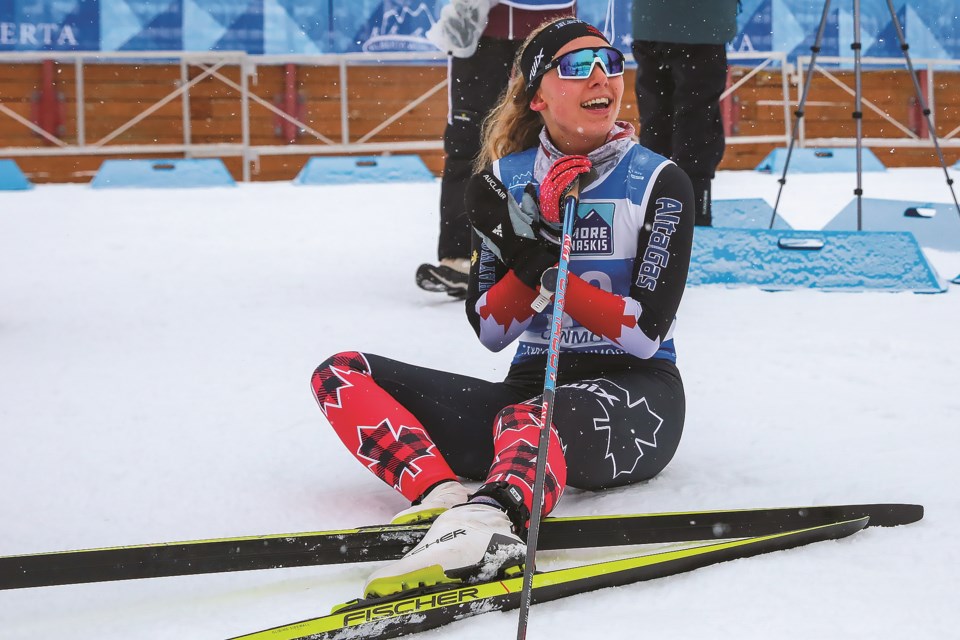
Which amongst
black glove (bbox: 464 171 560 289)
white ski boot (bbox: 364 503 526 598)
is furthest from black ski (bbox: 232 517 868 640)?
black glove (bbox: 464 171 560 289)

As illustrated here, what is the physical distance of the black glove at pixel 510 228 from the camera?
6.83ft

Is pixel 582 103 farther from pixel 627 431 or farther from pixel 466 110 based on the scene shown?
pixel 466 110

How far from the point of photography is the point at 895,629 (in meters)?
1.58

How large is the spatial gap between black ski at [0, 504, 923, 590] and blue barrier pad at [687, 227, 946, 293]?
2.84 metres

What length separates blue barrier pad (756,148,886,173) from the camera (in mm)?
11367

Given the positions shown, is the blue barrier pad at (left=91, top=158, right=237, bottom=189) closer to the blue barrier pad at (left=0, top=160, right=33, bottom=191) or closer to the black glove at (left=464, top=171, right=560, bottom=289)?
the blue barrier pad at (left=0, top=160, right=33, bottom=191)

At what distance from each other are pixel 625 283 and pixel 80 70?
10.4 meters

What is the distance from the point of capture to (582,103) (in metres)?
2.19

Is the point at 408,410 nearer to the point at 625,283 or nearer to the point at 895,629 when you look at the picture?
the point at 625,283

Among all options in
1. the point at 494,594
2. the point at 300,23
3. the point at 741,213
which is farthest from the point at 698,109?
the point at 300,23

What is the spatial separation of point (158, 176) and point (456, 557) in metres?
9.04

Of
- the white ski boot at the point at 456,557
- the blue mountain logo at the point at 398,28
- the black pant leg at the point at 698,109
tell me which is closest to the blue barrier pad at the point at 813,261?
the black pant leg at the point at 698,109

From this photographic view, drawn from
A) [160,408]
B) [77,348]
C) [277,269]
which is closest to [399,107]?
[277,269]

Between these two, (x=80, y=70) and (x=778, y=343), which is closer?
(x=778, y=343)
